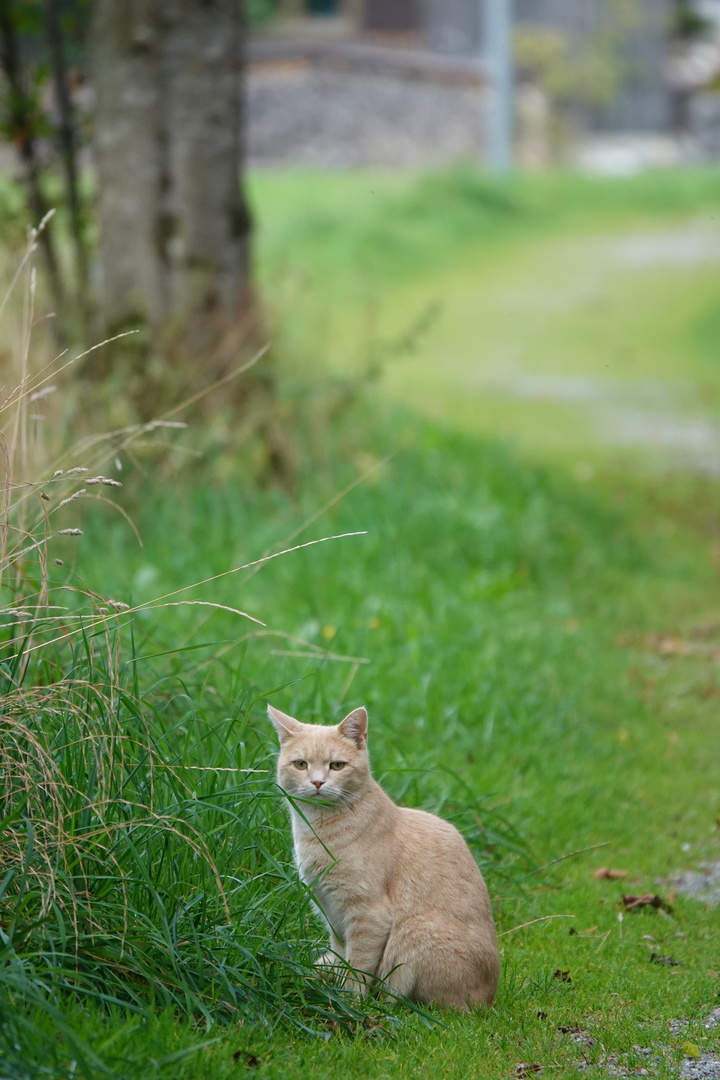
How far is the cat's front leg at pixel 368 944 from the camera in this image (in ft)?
10.0

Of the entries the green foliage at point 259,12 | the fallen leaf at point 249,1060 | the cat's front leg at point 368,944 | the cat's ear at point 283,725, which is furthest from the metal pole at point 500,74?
the fallen leaf at point 249,1060

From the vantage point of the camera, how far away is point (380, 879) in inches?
122

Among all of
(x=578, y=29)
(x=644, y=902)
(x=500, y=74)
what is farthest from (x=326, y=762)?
(x=578, y=29)

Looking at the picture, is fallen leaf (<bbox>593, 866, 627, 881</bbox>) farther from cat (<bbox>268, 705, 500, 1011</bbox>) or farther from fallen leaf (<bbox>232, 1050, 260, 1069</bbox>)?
fallen leaf (<bbox>232, 1050, 260, 1069</bbox>)

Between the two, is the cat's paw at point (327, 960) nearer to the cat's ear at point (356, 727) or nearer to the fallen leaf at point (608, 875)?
the cat's ear at point (356, 727)

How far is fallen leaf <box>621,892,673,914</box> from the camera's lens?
3.88 metres

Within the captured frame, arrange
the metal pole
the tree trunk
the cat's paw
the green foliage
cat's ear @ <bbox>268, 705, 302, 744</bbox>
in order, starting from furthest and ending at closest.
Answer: the green foliage → the metal pole → the tree trunk → cat's ear @ <bbox>268, 705, 302, 744</bbox> → the cat's paw

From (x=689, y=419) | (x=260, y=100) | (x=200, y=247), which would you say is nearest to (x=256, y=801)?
(x=200, y=247)

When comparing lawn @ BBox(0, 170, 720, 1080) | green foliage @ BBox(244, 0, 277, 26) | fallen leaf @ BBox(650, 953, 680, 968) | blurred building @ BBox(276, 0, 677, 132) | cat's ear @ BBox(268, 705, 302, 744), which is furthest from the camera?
blurred building @ BBox(276, 0, 677, 132)

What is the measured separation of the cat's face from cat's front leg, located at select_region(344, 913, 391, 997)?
0.30 m

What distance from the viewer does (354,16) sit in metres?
A: 29.9

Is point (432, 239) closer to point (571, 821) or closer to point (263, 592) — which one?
point (263, 592)

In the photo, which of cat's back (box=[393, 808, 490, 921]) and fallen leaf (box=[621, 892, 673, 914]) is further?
fallen leaf (box=[621, 892, 673, 914])

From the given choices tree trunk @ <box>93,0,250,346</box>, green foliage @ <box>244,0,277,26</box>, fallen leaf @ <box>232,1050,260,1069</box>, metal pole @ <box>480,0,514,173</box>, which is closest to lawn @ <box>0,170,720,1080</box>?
fallen leaf @ <box>232,1050,260,1069</box>
